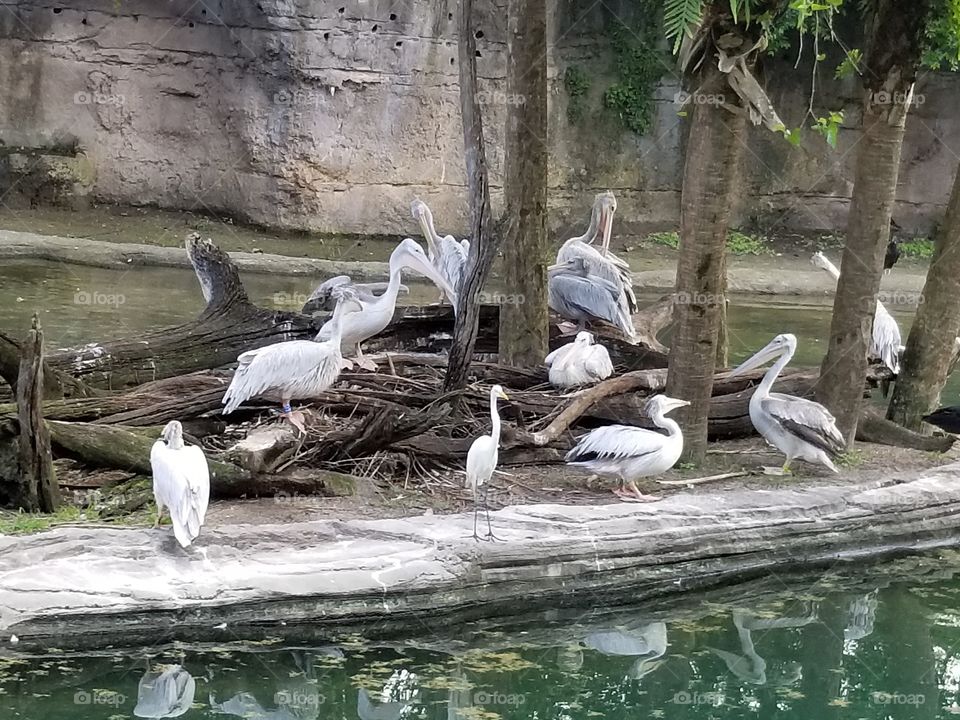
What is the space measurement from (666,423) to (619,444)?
348 millimetres

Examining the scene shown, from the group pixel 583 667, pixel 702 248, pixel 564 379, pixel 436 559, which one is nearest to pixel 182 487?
pixel 436 559

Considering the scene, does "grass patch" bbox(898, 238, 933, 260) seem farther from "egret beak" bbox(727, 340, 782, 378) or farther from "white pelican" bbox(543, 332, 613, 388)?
"white pelican" bbox(543, 332, 613, 388)

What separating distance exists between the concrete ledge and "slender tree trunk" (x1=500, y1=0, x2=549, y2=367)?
6.66 feet

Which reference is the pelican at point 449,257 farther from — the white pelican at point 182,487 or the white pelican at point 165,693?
the white pelican at point 165,693

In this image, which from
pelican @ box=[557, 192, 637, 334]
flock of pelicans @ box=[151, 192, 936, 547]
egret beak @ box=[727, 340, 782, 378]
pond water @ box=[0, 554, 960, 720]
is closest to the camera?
pond water @ box=[0, 554, 960, 720]

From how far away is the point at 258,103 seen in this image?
581 inches

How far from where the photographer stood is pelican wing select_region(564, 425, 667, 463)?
570 cm

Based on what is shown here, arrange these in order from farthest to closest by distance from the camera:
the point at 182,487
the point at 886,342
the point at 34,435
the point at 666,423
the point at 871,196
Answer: the point at 886,342, the point at 871,196, the point at 666,423, the point at 34,435, the point at 182,487

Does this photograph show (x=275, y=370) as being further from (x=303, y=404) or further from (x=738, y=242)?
(x=738, y=242)

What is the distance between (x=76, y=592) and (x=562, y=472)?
2.77 metres

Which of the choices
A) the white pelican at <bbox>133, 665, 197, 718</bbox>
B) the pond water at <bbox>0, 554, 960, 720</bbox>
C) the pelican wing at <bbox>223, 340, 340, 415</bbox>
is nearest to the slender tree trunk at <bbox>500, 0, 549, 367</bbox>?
the pelican wing at <bbox>223, 340, 340, 415</bbox>

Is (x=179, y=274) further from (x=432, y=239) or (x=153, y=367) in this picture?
(x=153, y=367)

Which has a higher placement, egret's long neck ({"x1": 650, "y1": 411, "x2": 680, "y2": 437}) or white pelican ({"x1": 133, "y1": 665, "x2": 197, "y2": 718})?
egret's long neck ({"x1": 650, "y1": 411, "x2": 680, "y2": 437})

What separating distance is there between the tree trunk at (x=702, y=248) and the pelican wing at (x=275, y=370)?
1932 mm
